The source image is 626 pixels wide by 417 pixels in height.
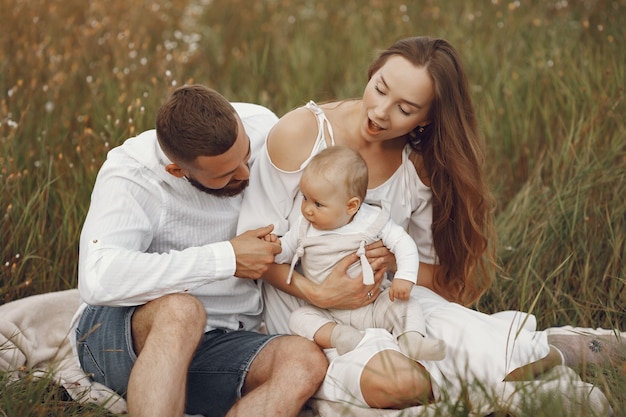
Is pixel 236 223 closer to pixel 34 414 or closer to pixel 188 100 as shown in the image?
pixel 188 100

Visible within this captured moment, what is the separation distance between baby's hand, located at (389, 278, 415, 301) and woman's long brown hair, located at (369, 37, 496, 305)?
584mm

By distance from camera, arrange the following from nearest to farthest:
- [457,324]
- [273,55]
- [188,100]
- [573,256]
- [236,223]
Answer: [188,100] → [457,324] → [236,223] → [573,256] → [273,55]

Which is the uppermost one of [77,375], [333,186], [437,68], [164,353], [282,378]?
[437,68]

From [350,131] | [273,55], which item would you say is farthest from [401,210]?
[273,55]

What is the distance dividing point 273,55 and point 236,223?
10.8ft

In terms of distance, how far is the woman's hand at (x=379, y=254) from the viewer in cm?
342

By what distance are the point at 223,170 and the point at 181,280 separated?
482 millimetres

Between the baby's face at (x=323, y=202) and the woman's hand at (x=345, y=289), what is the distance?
0.20 metres

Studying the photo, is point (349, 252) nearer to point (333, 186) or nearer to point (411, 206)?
point (333, 186)

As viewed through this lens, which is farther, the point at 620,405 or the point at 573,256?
the point at 573,256

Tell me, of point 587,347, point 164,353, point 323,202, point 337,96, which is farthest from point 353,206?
point 337,96

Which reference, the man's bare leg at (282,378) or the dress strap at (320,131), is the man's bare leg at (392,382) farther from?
the dress strap at (320,131)

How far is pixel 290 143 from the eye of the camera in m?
3.48

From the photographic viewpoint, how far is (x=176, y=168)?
3.30 meters
